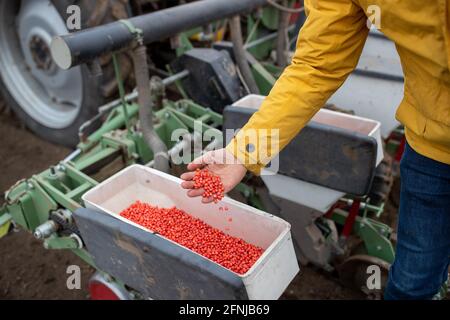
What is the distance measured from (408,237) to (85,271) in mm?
1795

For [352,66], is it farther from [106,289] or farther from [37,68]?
[37,68]

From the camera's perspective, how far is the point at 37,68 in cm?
334

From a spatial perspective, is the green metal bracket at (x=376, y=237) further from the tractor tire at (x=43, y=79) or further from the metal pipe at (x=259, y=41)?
the tractor tire at (x=43, y=79)

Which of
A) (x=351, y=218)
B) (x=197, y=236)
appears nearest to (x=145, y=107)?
(x=197, y=236)

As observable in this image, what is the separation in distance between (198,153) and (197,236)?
623 mm

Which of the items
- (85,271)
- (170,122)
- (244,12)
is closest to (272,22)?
(244,12)

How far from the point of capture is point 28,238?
2.69 metres

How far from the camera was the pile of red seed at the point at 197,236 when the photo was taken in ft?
4.55

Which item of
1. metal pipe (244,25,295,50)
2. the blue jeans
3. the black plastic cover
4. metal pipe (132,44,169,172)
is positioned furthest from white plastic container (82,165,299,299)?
metal pipe (244,25,295,50)

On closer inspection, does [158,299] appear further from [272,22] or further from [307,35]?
[272,22]

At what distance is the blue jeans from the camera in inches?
48.9

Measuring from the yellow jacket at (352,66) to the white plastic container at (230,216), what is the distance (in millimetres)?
255

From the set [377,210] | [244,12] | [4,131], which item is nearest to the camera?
[377,210]
